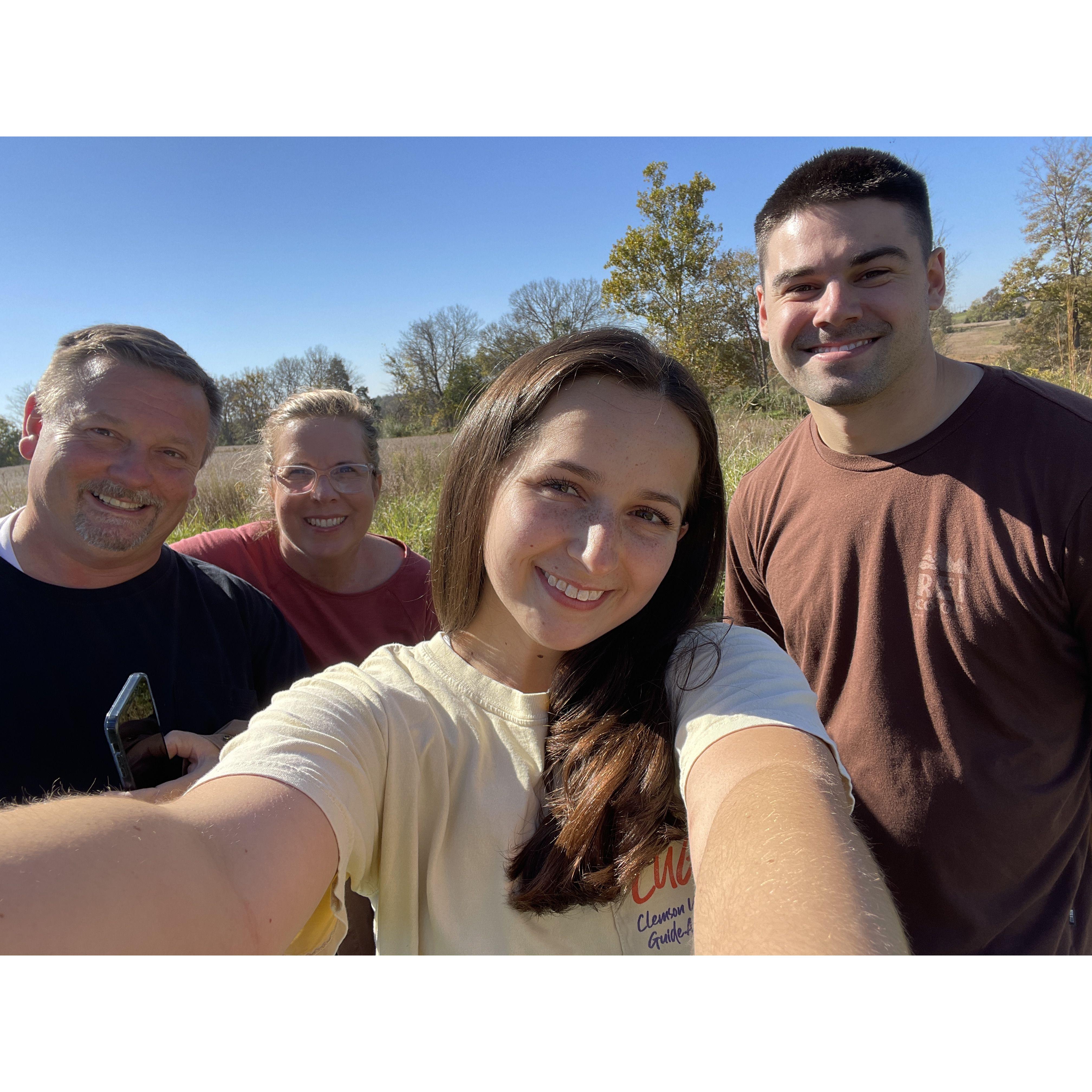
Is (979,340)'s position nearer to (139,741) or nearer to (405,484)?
(405,484)

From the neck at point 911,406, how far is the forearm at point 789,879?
4.58 feet

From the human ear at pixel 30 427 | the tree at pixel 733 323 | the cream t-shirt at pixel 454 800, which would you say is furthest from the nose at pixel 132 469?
the tree at pixel 733 323

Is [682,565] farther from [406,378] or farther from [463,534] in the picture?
[406,378]

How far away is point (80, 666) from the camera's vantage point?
1991mm

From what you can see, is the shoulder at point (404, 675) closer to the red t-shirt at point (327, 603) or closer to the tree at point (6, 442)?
the red t-shirt at point (327, 603)

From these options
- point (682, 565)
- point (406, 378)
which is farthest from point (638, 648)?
point (406, 378)

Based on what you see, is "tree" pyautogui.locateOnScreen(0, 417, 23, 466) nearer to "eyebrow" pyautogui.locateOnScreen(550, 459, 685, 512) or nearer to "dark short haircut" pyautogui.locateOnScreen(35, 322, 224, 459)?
"dark short haircut" pyautogui.locateOnScreen(35, 322, 224, 459)

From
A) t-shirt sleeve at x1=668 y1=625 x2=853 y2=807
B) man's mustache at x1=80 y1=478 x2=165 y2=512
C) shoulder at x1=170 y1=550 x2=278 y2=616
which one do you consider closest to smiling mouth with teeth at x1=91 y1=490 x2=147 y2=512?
man's mustache at x1=80 y1=478 x2=165 y2=512

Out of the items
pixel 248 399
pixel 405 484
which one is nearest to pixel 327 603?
pixel 405 484

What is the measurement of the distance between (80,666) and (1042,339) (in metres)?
15.2

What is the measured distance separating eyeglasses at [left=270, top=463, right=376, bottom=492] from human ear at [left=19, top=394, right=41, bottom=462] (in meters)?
0.98

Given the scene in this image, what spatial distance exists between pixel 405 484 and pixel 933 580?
28.4 ft

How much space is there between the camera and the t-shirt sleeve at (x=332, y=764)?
1070 millimetres

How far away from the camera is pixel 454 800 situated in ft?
4.17
